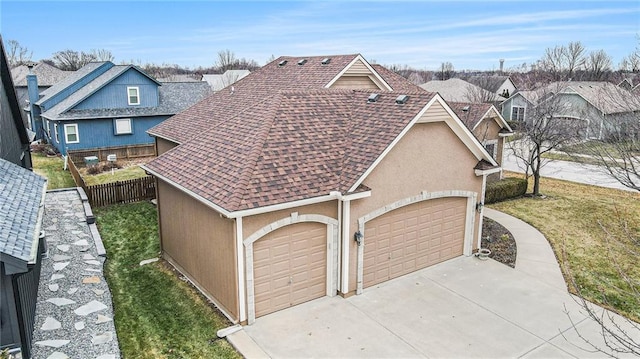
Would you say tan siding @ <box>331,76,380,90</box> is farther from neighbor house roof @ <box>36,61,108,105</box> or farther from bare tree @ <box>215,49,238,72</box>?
bare tree @ <box>215,49,238,72</box>

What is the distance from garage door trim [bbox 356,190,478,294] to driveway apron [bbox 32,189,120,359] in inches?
244

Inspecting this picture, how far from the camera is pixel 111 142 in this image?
31.8 m

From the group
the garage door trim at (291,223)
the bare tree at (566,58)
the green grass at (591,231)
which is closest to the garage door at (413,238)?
the garage door trim at (291,223)

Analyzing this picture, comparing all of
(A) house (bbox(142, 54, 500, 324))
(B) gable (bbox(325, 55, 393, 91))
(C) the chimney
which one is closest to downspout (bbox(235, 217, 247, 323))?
(A) house (bbox(142, 54, 500, 324))

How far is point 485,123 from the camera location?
23.4 metres

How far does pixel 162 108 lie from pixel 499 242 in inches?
1054

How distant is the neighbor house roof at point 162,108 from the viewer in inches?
1196

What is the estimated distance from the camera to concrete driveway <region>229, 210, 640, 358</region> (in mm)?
9680

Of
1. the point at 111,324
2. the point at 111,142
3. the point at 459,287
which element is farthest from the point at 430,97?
the point at 111,142

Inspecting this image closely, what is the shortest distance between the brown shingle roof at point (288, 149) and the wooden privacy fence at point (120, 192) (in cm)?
711

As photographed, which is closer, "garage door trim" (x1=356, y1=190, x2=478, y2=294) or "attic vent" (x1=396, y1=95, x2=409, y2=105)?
"garage door trim" (x1=356, y1=190, x2=478, y2=294)

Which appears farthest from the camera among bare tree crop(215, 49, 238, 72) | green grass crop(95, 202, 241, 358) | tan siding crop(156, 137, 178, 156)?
bare tree crop(215, 49, 238, 72)

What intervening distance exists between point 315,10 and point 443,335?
39.9 feet

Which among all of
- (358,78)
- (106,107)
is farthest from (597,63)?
(106,107)
